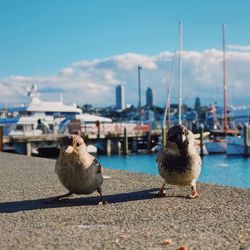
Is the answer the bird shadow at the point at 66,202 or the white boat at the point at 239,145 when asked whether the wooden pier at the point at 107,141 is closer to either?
the white boat at the point at 239,145

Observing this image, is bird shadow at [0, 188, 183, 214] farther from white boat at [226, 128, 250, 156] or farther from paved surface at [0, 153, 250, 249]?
white boat at [226, 128, 250, 156]

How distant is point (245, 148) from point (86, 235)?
40745 millimetres

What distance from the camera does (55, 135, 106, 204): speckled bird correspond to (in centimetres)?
802

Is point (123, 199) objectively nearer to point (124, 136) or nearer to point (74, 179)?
point (74, 179)

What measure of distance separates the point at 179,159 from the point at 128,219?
1742mm

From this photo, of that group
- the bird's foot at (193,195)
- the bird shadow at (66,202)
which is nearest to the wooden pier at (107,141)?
the bird shadow at (66,202)

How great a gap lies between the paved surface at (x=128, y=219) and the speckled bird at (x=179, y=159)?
40cm

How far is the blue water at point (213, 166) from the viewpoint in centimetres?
2943

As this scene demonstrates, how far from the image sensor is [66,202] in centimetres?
845

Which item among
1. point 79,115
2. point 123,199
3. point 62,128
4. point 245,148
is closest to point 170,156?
point 123,199

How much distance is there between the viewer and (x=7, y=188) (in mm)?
10977

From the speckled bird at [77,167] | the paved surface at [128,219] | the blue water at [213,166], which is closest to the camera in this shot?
the paved surface at [128,219]

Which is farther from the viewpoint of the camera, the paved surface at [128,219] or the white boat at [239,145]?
the white boat at [239,145]

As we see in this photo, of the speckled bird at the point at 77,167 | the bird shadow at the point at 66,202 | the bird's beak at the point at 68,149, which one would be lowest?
the bird shadow at the point at 66,202
